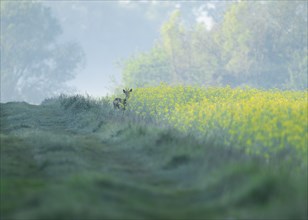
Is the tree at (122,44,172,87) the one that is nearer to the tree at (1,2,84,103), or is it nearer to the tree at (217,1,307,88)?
the tree at (217,1,307,88)

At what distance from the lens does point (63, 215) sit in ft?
20.6

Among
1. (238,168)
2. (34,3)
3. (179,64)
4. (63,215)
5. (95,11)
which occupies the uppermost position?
(95,11)

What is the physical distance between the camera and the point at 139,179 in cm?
951

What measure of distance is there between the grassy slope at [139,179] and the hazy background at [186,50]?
1238 inches

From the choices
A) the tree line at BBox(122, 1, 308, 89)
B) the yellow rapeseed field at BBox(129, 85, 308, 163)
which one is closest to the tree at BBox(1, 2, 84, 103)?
the tree line at BBox(122, 1, 308, 89)

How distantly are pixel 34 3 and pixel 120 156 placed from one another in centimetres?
→ 6687

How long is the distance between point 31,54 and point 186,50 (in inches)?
850

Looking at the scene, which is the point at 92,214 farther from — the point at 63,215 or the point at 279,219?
the point at 279,219

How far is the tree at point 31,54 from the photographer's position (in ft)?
241

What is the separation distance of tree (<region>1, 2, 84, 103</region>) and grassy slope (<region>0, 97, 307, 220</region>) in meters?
60.9

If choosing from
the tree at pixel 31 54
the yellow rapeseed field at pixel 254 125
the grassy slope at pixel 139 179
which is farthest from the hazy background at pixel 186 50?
the grassy slope at pixel 139 179

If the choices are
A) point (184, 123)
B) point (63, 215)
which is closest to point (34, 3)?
point (184, 123)

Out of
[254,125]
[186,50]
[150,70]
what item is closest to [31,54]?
[150,70]

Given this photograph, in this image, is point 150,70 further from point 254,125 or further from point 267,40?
point 254,125
